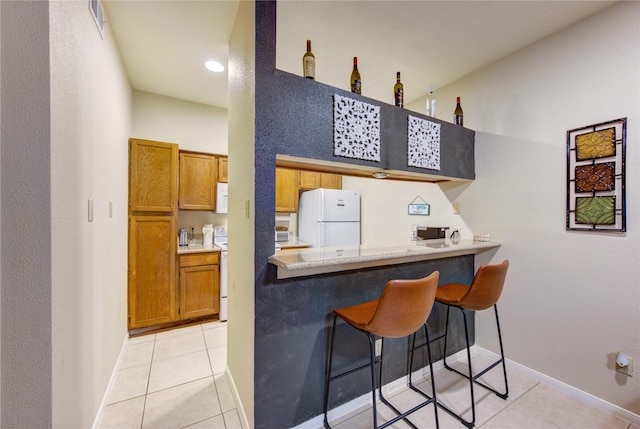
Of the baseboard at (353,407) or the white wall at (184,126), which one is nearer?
the baseboard at (353,407)

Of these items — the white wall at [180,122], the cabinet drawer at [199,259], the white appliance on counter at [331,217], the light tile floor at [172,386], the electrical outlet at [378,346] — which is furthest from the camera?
the white appliance on counter at [331,217]

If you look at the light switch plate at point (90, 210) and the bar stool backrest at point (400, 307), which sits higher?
the light switch plate at point (90, 210)

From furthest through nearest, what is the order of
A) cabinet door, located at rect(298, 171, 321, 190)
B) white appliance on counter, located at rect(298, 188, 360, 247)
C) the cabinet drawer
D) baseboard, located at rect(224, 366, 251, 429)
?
1. cabinet door, located at rect(298, 171, 321, 190)
2. white appliance on counter, located at rect(298, 188, 360, 247)
3. the cabinet drawer
4. baseboard, located at rect(224, 366, 251, 429)

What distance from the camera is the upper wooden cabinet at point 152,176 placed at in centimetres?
267

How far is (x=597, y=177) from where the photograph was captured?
177cm

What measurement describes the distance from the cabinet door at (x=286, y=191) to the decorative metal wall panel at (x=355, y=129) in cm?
215

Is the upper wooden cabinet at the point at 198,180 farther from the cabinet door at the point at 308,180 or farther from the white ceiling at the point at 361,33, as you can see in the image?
the cabinet door at the point at 308,180

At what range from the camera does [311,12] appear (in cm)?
173

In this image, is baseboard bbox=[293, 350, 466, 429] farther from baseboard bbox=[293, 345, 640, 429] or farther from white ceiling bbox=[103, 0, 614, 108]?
white ceiling bbox=[103, 0, 614, 108]

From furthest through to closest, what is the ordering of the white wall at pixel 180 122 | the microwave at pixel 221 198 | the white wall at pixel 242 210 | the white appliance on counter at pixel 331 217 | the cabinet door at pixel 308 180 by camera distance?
the cabinet door at pixel 308 180
the white appliance on counter at pixel 331 217
the microwave at pixel 221 198
the white wall at pixel 180 122
the white wall at pixel 242 210

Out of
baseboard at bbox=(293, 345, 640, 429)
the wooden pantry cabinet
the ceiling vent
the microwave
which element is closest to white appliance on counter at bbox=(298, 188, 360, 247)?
the microwave

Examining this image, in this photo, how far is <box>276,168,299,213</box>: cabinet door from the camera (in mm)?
3725

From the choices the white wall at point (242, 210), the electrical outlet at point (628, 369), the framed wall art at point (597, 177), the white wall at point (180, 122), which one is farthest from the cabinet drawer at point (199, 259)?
the electrical outlet at point (628, 369)

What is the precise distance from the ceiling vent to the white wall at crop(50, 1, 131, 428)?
0.05 metres
